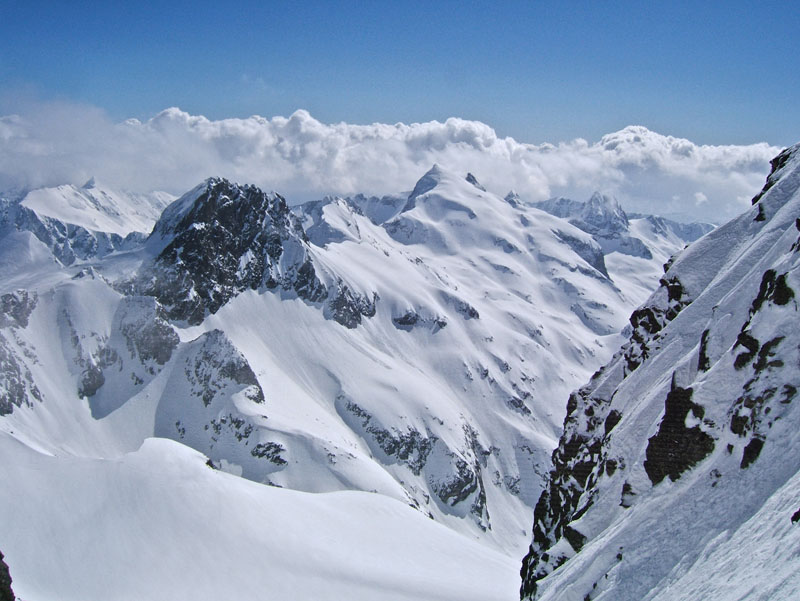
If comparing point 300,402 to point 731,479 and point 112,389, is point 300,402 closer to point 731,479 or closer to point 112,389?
point 112,389

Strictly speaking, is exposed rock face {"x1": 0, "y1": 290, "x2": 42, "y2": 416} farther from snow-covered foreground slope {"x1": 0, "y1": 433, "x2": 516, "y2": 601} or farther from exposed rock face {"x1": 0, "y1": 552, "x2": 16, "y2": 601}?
exposed rock face {"x1": 0, "y1": 552, "x2": 16, "y2": 601}

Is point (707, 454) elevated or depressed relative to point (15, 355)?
elevated

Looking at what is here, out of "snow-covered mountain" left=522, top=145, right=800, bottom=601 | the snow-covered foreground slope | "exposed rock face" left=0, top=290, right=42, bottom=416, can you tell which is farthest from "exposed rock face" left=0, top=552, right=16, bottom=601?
"exposed rock face" left=0, top=290, right=42, bottom=416

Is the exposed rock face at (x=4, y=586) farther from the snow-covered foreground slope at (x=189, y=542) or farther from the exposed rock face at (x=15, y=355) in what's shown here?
the exposed rock face at (x=15, y=355)

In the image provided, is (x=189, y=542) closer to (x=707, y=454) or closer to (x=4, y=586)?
(x=4, y=586)

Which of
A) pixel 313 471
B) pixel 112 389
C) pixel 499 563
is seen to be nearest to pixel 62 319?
pixel 112 389

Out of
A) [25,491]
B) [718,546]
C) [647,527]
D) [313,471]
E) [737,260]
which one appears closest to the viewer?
[718,546]

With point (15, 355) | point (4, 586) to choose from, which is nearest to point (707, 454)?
point (4, 586)
